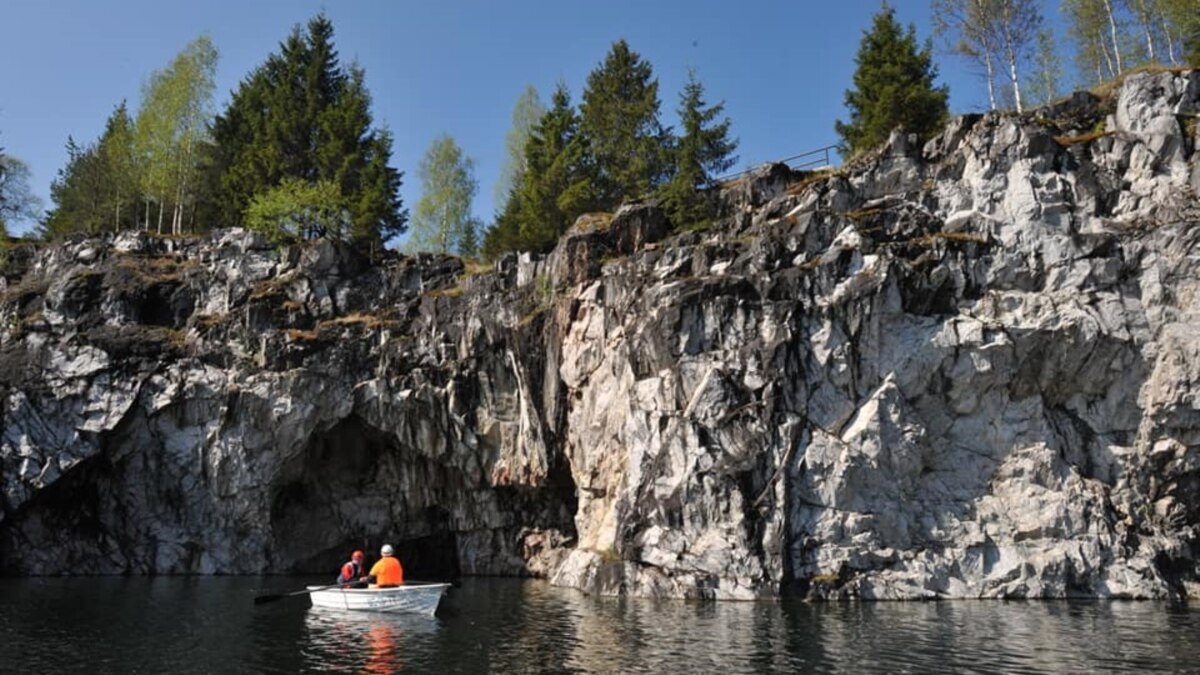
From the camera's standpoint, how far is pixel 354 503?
1934 inches

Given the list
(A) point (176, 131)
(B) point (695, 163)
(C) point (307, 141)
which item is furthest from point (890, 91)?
(A) point (176, 131)

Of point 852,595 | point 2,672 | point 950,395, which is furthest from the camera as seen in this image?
point 950,395

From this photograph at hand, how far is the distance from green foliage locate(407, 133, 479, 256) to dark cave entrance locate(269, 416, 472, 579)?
2270 centimetres

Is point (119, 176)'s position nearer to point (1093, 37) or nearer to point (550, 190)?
point (550, 190)

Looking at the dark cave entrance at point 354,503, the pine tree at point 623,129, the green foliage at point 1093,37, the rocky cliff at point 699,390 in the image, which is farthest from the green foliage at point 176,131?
the green foliage at point 1093,37

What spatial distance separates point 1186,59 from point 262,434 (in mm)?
55535

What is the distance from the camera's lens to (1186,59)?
4531 cm

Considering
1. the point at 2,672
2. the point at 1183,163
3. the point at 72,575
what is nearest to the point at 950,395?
the point at 1183,163

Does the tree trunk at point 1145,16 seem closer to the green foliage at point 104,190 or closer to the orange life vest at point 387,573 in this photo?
the orange life vest at point 387,573

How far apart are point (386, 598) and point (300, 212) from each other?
105ft

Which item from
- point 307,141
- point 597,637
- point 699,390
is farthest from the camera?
point 307,141

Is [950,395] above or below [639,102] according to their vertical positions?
below

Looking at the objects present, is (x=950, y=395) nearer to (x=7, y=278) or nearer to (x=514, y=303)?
(x=514, y=303)

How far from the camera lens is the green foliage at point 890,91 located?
148ft
